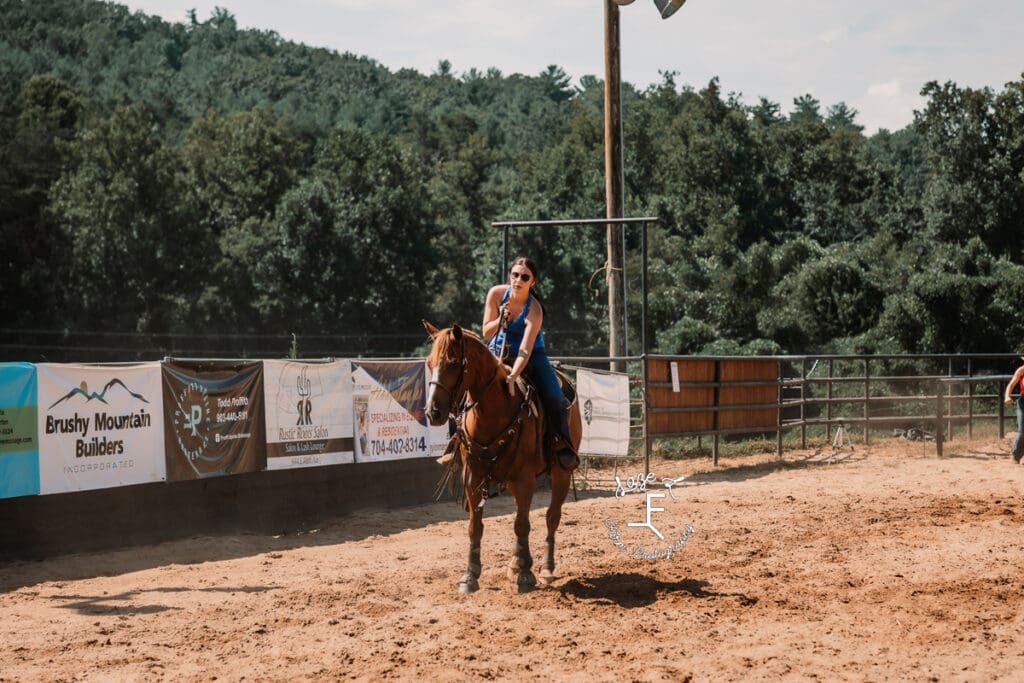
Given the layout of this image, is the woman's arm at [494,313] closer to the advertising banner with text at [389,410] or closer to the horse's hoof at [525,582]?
the horse's hoof at [525,582]

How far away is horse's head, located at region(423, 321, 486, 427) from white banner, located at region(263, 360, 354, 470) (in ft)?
19.1

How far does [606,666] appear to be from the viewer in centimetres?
730

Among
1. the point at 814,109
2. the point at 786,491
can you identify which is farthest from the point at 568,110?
the point at 786,491

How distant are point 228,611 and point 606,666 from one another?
3.74 meters

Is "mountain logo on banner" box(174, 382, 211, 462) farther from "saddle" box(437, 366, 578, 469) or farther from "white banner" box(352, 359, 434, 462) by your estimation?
"saddle" box(437, 366, 578, 469)

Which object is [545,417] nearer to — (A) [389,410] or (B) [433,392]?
(B) [433,392]

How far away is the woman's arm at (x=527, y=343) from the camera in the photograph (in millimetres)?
9352

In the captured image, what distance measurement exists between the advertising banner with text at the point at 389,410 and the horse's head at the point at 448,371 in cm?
670

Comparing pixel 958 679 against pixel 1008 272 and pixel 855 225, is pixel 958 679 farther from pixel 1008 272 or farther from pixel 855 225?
pixel 855 225

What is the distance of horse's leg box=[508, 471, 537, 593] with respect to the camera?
9492mm

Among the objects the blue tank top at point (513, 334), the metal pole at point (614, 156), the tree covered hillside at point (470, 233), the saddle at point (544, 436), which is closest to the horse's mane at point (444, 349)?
the saddle at point (544, 436)

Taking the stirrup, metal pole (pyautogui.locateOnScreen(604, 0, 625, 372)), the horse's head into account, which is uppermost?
metal pole (pyautogui.locateOnScreen(604, 0, 625, 372))

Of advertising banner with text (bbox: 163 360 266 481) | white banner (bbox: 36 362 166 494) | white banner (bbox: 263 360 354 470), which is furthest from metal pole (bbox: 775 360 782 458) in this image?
white banner (bbox: 36 362 166 494)
